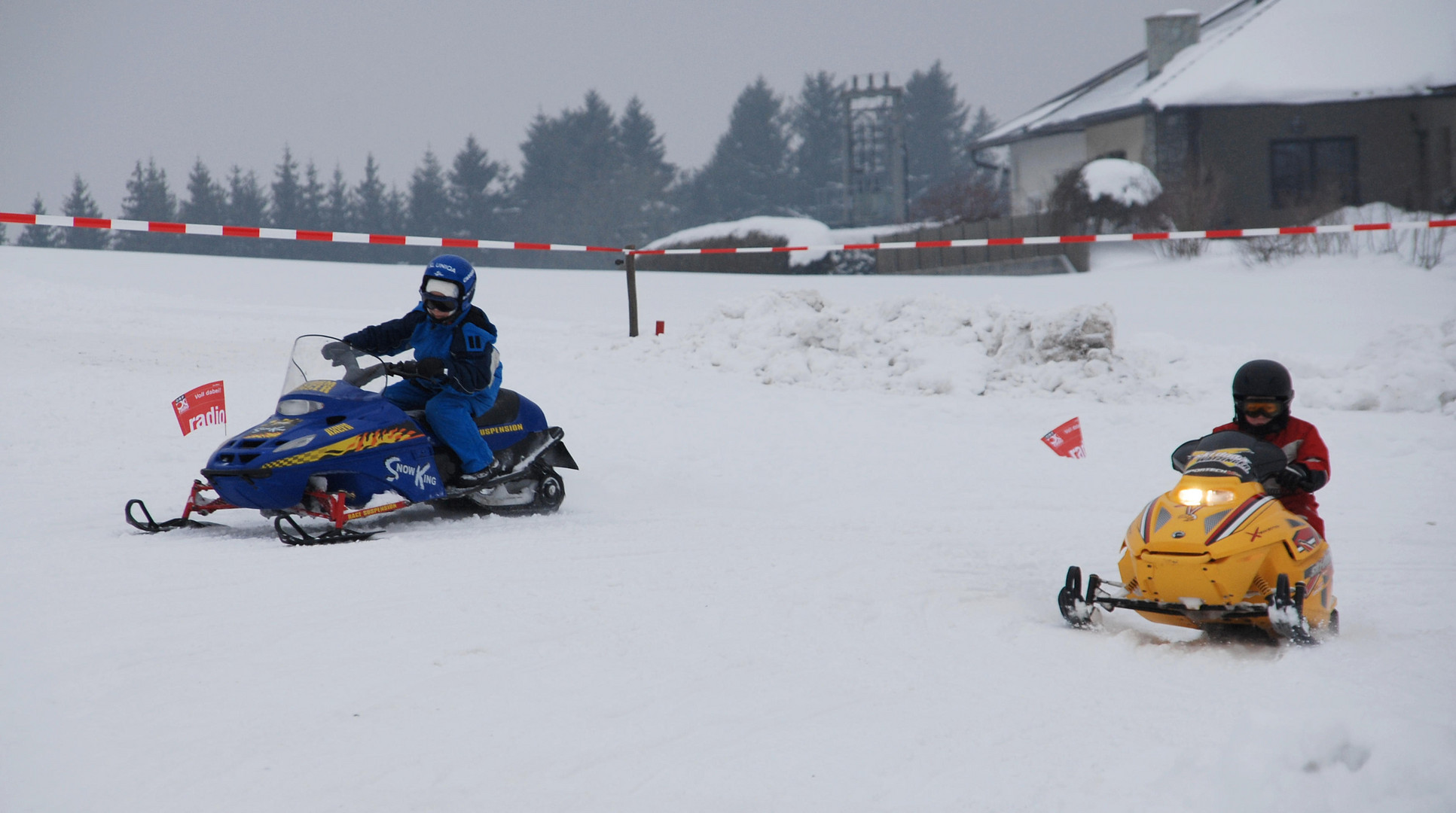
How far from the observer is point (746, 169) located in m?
72.1

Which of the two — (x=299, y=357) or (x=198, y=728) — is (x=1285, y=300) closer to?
(x=299, y=357)

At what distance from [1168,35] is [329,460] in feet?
101

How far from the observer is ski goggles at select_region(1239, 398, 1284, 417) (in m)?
5.18

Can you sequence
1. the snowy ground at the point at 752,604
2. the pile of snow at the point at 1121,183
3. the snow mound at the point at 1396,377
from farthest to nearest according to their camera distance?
1. the pile of snow at the point at 1121,183
2. the snow mound at the point at 1396,377
3. the snowy ground at the point at 752,604

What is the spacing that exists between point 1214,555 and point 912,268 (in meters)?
19.7

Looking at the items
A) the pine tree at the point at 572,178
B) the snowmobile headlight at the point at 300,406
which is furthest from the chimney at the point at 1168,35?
the pine tree at the point at 572,178

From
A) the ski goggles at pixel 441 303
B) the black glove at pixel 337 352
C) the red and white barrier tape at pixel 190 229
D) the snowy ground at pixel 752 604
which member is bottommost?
the snowy ground at pixel 752 604

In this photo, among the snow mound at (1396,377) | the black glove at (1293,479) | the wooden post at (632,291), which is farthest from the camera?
the wooden post at (632,291)

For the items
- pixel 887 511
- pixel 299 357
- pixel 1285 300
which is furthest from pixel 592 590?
pixel 1285 300

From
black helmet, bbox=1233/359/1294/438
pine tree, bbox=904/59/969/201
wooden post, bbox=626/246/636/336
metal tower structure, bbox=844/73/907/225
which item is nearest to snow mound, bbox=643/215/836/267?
wooden post, bbox=626/246/636/336

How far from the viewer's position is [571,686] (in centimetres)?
384

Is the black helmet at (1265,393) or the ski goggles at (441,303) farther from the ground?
the ski goggles at (441,303)

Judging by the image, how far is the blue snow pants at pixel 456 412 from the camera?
686 cm

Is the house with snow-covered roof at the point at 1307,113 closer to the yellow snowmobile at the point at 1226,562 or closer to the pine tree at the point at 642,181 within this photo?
the yellow snowmobile at the point at 1226,562
